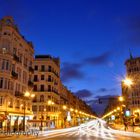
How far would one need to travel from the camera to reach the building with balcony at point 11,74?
163ft

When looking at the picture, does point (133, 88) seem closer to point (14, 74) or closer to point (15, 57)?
point (15, 57)

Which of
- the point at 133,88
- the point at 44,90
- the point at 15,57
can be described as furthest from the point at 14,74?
the point at 133,88

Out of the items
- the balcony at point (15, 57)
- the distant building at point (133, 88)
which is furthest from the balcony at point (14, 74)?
the distant building at point (133, 88)

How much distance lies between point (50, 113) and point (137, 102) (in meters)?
50.4

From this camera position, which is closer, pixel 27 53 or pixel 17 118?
pixel 17 118

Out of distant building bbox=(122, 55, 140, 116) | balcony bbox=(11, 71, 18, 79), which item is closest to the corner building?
balcony bbox=(11, 71, 18, 79)

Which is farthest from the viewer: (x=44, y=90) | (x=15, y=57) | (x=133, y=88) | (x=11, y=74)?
(x=133, y=88)

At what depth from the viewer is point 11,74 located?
52.4 metres

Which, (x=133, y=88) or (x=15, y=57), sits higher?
(x=15, y=57)

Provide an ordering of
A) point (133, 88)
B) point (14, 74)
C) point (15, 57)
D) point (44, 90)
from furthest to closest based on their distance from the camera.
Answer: point (133, 88) < point (44, 90) < point (15, 57) < point (14, 74)

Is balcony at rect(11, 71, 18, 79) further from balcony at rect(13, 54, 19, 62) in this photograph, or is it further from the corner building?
the corner building

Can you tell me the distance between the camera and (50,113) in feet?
279

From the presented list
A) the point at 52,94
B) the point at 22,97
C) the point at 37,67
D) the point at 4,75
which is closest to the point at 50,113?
the point at 52,94

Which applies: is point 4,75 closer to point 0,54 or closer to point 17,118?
point 0,54
